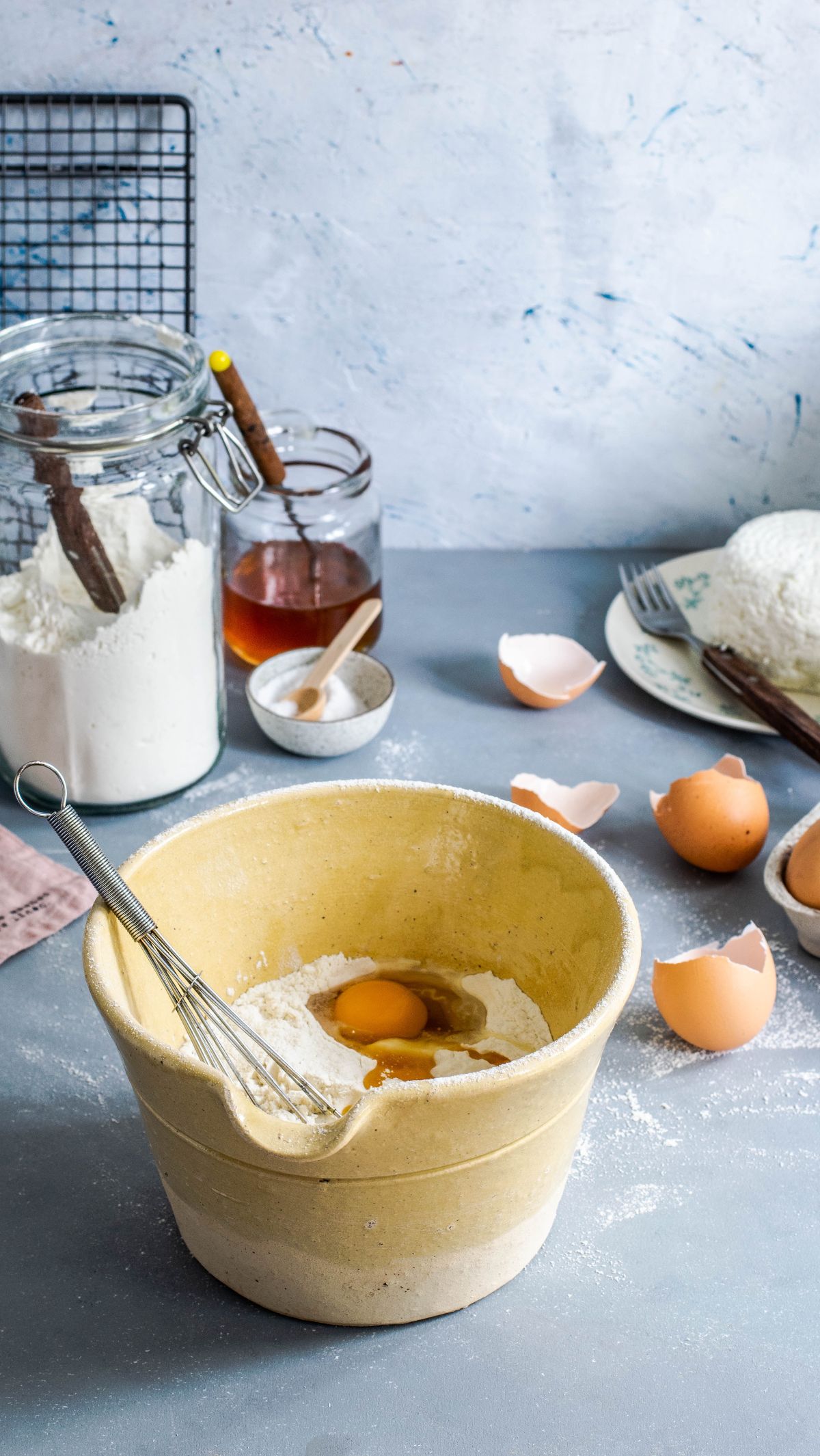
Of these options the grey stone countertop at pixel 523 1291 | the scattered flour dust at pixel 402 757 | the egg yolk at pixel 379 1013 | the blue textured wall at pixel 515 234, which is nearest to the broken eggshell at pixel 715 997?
the grey stone countertop at pixel 523 1291

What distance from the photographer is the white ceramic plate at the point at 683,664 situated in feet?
2.99

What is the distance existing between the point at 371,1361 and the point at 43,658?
0.43 meters

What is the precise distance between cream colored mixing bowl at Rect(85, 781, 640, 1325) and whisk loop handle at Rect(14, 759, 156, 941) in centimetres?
1

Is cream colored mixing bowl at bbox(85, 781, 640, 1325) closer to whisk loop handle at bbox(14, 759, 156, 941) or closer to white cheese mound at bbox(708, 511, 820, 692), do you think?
whisk loop handle at bbox(14, 759, 156, 941)

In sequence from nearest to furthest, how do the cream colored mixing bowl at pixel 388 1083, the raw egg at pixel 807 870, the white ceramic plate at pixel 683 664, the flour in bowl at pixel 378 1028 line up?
1. the cream colored mixing bowl at pixel 388 1083
2. the flour in bowl at pixel 378 1028
3. the raw egg at pixel 807 870
4. the white ceramic plate at pixel 683 664

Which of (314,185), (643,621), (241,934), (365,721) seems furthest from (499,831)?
(314,185)

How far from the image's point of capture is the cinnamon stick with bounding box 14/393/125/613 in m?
0.71

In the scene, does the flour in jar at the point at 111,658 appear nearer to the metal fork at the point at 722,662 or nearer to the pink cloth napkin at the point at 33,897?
the pink cloth napkin at the point at 33,897

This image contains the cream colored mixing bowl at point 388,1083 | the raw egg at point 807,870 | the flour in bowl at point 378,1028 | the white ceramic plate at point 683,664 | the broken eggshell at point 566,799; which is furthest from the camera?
the white ceramic plate at point 683,664

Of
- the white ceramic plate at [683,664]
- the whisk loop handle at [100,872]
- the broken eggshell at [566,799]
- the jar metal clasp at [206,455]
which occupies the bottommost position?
the broken eggshell at [566,799]

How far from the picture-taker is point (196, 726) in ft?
2.66

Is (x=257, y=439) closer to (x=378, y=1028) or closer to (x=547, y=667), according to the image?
(x=547, y=667)

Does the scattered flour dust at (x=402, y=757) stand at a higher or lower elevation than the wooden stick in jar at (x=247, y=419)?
lower

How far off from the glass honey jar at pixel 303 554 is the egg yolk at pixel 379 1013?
372 mm
